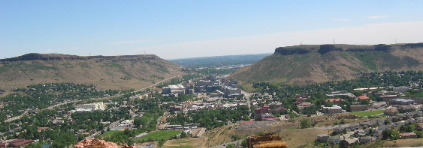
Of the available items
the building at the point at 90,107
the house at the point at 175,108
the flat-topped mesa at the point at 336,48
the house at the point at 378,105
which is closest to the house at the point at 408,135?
the house at the point at 378,105

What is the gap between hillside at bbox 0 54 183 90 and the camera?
14100 centimetres

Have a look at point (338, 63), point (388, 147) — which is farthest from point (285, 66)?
point (388, 147)

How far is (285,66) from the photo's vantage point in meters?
136

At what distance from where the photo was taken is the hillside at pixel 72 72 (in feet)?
463

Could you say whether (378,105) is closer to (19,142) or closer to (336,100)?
(336,100)

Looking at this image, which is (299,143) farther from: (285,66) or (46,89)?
(46,89)

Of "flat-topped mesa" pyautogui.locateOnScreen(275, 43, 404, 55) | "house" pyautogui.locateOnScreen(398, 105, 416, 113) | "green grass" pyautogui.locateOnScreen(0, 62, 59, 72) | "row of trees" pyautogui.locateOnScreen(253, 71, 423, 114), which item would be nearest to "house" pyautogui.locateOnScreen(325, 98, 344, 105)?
"row of trees" pyautogui.locateOnScreen(253, 71, 423, 114)

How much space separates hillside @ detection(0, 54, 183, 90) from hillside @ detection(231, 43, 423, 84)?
48876mm

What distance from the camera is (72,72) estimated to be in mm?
154250

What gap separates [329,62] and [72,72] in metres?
100

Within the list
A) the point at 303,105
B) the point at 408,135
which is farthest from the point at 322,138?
the point at 303,105

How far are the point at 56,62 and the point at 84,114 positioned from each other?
89922mm

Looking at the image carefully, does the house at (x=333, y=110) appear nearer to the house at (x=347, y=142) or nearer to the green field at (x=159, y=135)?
the house at (x=347, y=142)

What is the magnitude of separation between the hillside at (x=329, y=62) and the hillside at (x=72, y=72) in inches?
1924
